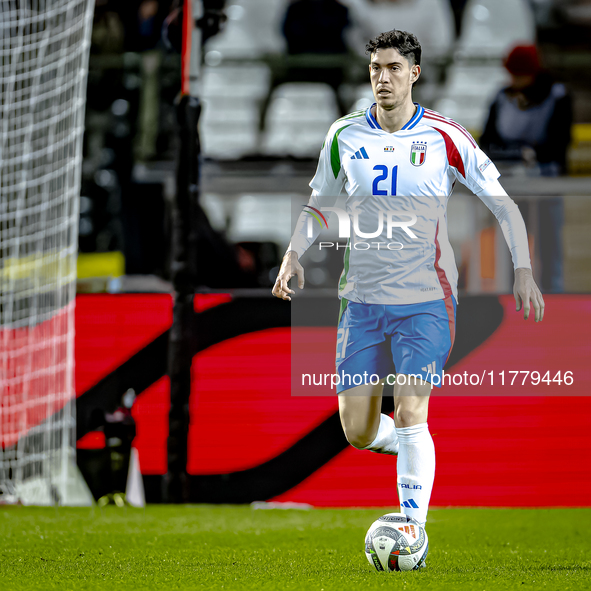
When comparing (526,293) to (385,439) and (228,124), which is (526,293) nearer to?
(385,439)

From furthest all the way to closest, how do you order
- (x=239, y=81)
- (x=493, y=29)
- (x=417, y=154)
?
(x=239, y=81) < (x=493, y=29) < (x=417, y=154)

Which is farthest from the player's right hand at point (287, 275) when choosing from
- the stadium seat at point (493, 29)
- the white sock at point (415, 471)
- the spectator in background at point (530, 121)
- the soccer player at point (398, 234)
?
the stadium seat at point (493, 29)

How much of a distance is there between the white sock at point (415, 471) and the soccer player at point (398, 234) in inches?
1.1

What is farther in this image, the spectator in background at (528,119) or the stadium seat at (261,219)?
the stadium seat at (261,219)

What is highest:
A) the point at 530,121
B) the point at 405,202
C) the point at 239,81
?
the point at 239,81

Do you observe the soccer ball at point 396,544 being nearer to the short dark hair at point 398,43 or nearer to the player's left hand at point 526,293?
the player's left hand at point 526,293

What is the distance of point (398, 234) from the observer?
9.51ft

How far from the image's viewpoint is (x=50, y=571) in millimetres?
2668

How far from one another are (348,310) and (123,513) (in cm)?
193

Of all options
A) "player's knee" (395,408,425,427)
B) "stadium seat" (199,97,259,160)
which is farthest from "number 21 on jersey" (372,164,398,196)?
"stadium seat" (199,97,259,160)

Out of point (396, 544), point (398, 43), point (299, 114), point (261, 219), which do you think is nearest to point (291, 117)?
point (299, 114)

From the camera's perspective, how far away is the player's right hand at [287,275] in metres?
2.71

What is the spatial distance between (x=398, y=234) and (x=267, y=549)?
1.34m

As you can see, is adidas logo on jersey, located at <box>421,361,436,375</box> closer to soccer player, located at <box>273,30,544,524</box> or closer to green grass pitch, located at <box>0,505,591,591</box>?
soccer player, located at <box>273,30,544,524</box>
